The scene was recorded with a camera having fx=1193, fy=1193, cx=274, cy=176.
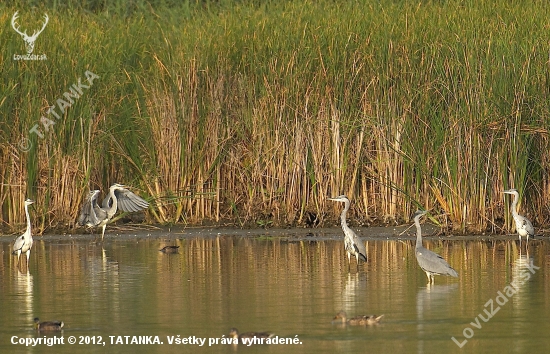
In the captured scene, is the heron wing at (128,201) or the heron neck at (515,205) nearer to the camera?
the heron neck at (515,205)

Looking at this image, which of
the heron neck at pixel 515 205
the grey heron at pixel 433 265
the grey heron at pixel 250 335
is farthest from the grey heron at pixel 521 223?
the grey heron at pixel 250 335

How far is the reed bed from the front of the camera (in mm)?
15641

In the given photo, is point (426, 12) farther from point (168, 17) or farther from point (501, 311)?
point (501, 311)

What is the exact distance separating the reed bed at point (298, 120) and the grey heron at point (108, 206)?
41 centimetres

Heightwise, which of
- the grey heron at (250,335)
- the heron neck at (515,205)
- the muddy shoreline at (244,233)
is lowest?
the grey heron at (250,335)

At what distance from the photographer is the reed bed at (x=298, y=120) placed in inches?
616

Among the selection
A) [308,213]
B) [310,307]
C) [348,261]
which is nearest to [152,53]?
[308,213]

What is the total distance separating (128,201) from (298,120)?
8.56 ft

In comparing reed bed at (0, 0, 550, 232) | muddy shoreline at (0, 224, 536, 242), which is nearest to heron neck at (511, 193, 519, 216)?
reed bed at (0, 0, 550, 232)

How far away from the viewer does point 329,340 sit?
29.8 ft

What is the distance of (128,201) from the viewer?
54.2 ft

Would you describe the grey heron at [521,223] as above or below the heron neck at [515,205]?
below

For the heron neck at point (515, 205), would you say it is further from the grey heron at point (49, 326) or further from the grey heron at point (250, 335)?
the grey heron at point (49, 326)

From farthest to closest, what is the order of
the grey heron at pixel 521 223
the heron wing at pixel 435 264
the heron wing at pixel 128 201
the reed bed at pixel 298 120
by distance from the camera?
the heron wing at pixel 128 201 < the reed bed at pixel 298 120 < the grey heron at pixel 521 223 < the heron wing at pixel 435 264
